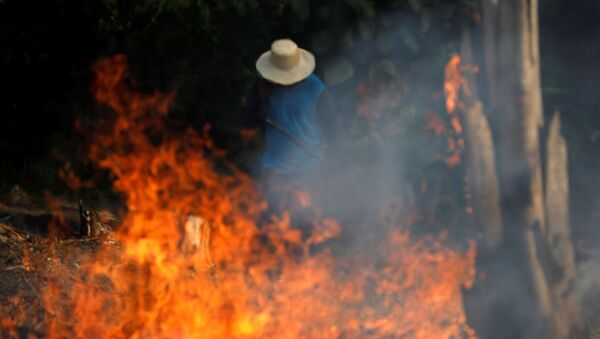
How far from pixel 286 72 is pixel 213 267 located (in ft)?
6.02

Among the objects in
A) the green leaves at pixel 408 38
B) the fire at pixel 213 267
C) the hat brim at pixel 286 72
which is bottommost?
the fire at pixel 213 267

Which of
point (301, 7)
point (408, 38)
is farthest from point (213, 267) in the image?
point (408, 38)

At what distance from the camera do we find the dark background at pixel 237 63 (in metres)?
7.13

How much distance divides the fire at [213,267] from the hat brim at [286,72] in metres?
1.22

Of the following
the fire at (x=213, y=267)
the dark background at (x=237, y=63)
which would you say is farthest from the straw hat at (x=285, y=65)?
the fire at (x=213, y=267)

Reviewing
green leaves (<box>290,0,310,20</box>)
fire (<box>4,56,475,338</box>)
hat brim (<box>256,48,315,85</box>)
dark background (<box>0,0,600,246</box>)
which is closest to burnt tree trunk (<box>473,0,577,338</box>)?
fire (<box>4,56,475,338</box>)

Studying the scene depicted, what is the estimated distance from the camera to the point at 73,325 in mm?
5691

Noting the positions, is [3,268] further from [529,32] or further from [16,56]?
[529,32]

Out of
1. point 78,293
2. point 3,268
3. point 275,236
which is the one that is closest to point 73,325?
point 78,293

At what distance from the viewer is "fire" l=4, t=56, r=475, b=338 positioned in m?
5.68

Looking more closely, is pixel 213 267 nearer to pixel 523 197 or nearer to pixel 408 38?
pixel 408 38

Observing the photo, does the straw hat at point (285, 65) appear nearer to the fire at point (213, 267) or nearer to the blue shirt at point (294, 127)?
the blue shirt at point (294, 127)

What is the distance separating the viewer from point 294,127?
6203 millimetres

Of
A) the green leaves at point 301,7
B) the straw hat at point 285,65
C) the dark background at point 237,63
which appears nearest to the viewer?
the straw hat at point 285,65
